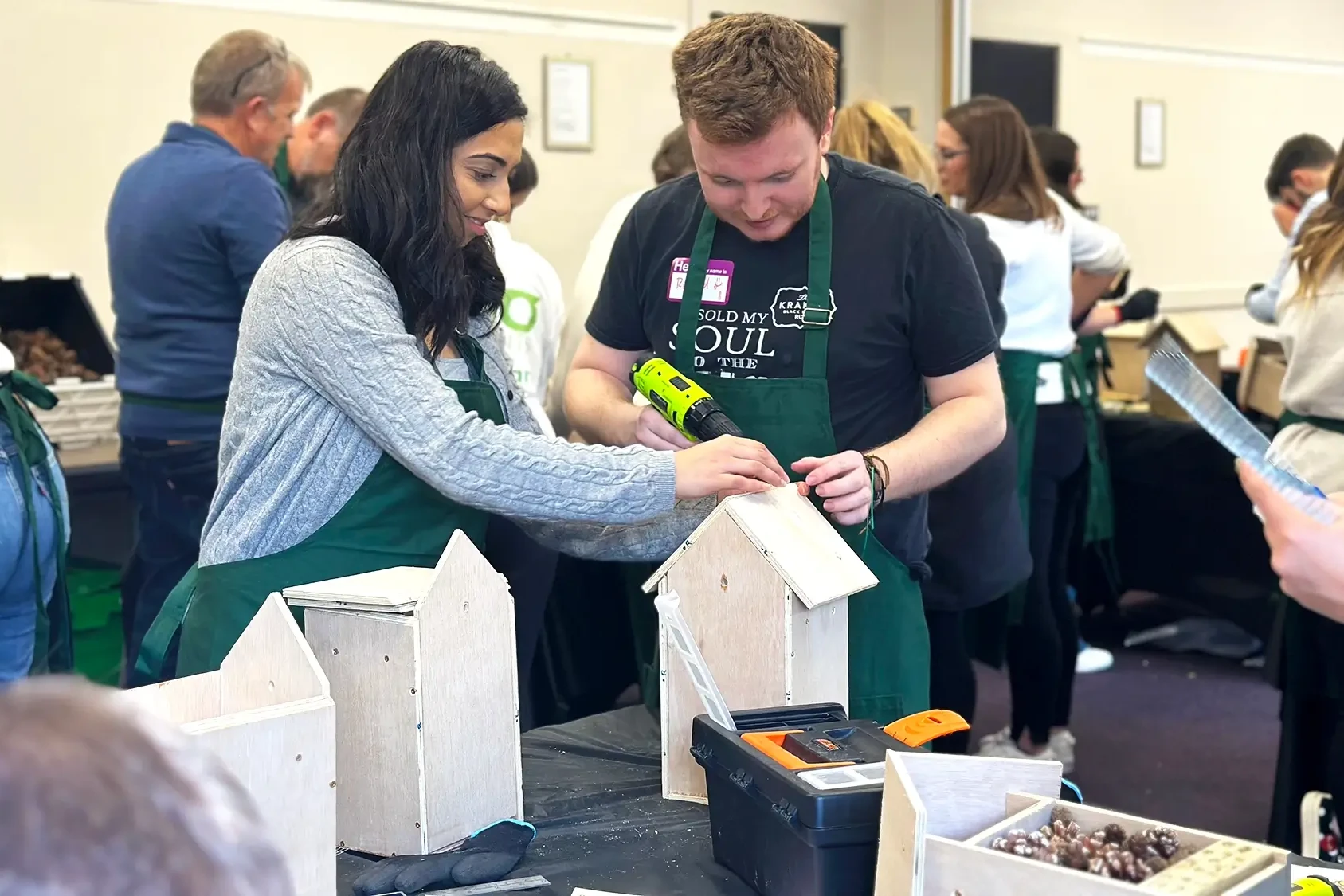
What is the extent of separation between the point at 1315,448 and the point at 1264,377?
6.03 feet

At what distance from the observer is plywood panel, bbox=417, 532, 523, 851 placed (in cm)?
128

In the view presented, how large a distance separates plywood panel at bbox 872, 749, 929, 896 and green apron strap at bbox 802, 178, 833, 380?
2.47ft

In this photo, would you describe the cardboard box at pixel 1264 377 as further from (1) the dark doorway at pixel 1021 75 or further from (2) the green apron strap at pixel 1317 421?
(1) the dark doorway at pixel 1021 75

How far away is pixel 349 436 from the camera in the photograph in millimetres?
1520

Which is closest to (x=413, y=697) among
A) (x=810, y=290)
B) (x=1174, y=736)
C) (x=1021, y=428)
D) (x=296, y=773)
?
(x=296, y=773)

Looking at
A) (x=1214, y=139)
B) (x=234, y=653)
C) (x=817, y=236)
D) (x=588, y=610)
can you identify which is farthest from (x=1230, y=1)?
(x=234, y=653)

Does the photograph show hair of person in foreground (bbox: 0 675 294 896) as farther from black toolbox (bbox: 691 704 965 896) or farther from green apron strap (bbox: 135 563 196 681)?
Result: green apron strap (bbox: 135 563 196 681)

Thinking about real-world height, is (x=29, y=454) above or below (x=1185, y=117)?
below

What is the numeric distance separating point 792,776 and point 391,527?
2.10 ft

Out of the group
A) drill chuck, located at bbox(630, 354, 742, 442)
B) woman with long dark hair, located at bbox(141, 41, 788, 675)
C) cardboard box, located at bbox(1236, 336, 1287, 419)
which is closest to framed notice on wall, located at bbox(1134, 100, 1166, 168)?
cardboard box, located at bbox(1236, 336, 1287, 419)

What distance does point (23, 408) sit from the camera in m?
2.13

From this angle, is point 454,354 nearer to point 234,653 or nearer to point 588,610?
point 234,653

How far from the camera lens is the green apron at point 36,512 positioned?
2.08 metres

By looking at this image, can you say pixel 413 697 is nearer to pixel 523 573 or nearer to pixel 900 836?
pixel 900 836
